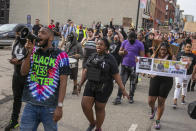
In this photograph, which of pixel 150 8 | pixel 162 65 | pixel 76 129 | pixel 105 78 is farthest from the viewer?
pixel 150 8

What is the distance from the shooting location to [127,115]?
554cm

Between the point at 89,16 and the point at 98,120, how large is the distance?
32293 mm

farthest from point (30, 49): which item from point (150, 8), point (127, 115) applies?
point (150, 8)

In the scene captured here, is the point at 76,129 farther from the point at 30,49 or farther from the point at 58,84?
the point at 30,49

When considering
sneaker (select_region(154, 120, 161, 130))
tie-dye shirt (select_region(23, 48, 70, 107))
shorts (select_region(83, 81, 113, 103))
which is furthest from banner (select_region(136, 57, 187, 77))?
tie-dye shirt (select_region(23, 48, 70, 107))

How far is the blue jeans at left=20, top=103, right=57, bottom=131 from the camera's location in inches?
112

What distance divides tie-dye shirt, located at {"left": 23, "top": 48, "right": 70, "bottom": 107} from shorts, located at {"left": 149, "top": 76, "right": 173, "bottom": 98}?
8.07 ft

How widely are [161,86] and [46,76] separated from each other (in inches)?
105

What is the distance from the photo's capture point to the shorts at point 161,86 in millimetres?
4754

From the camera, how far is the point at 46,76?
9.50ft

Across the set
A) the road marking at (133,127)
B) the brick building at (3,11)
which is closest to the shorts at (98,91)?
the road marking at (133,127)

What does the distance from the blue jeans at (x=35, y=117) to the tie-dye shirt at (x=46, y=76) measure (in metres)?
0.06

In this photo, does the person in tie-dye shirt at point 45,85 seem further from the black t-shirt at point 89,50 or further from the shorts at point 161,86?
the black t-shirt at point 89,50

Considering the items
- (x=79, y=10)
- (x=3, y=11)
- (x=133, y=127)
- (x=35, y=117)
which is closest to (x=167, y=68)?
(x=133, y=127)
